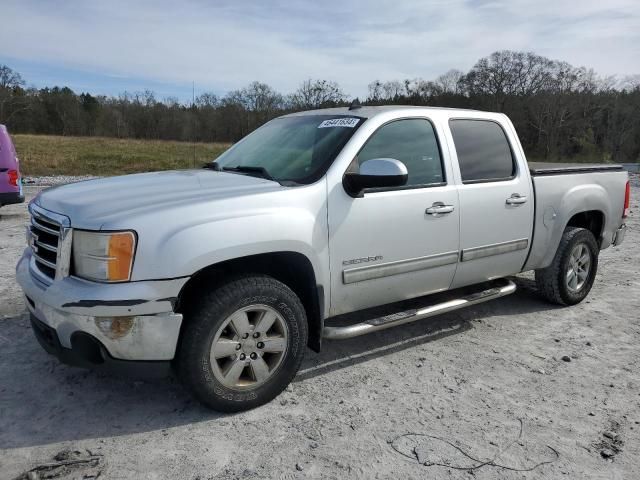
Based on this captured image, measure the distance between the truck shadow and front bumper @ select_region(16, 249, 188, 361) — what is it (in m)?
0.47

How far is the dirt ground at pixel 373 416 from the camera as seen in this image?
263 cm

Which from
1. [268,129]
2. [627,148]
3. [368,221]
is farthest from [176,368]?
[627,148]

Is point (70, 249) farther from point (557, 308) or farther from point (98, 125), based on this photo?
point (98, 125)

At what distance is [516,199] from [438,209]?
0.99 m

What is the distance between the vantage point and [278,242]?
3059mm

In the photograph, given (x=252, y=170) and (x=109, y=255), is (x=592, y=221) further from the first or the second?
(x=109, y=255)

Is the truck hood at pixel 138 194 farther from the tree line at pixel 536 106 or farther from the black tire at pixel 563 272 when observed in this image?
the tree line at pixel 536 106

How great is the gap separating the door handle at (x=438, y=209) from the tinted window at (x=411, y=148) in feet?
0.61

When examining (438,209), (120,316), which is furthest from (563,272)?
(120,316)

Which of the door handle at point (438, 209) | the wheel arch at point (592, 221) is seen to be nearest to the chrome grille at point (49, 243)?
the door handle at point (438, 209)

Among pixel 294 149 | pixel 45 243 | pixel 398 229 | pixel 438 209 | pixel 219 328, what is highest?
pixel 294 149

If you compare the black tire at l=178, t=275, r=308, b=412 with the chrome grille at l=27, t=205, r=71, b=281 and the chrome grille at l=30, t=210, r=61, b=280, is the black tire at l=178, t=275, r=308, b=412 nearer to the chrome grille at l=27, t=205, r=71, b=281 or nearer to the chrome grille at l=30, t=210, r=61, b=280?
the chrome grille at l=27, t=205, r=71, b=281

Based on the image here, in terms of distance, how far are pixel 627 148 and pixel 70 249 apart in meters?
58.1

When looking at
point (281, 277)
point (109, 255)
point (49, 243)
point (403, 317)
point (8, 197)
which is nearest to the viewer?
point (109, 255)
